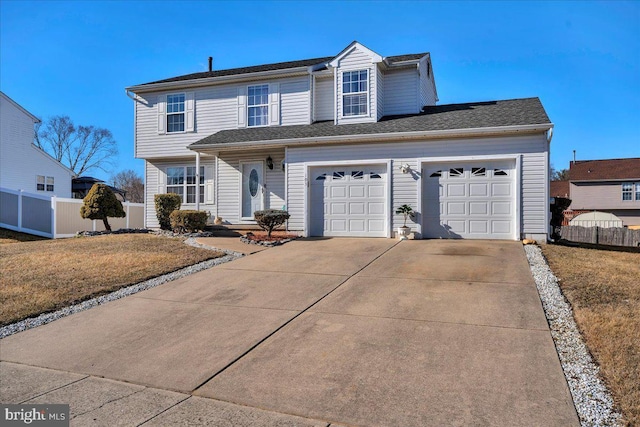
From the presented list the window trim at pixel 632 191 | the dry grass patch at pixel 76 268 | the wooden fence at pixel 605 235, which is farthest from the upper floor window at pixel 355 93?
the window trim at pixel 632 191

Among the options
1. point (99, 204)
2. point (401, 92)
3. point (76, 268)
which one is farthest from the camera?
point (401, 92)

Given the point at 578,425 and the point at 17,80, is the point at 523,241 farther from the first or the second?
the point at 17,80

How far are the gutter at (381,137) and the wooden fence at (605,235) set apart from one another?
9661 mm

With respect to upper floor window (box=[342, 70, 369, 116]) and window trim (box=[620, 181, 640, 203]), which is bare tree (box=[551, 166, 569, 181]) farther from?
upper floor window (box=[342, 70, 369, 116])

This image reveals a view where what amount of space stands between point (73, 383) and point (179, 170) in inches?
560

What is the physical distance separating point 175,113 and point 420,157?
10538mm

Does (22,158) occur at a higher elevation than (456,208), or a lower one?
higher

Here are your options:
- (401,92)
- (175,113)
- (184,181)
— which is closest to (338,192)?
(401,92)

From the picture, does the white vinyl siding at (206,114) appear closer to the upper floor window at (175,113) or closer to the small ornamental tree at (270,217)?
the upper floor window at (175,113)

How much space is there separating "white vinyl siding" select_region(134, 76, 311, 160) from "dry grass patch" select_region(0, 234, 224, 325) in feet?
19.3

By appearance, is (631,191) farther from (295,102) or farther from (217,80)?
(217,80)

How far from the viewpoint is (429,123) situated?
512 inches

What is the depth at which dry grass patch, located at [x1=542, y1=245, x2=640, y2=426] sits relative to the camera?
3576mm

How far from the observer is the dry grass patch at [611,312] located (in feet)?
11.7
